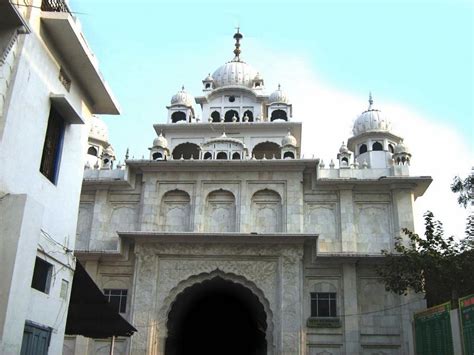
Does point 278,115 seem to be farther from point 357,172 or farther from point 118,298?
point 118,298

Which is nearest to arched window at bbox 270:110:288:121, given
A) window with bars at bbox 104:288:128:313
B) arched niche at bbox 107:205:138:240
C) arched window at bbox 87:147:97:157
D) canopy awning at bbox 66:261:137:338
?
arched window at bbox 87:147:97:157

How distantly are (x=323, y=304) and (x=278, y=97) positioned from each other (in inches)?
484

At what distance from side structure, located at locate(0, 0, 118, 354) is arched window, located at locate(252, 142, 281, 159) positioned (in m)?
15.1

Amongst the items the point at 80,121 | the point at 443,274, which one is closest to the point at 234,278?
the point at 443,274

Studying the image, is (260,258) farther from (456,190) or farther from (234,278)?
(456,190)

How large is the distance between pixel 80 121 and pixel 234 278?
433 inches

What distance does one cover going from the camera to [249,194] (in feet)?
71.3

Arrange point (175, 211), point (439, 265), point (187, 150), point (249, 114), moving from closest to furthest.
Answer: point (439, 265), point (175, 211), point (187, 150), point (249, 114)

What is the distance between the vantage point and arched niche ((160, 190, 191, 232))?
21.6 m

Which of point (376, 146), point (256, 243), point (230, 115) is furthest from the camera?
point (230, 115)

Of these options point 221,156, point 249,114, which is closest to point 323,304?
point 221,156

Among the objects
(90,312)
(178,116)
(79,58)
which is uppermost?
(178,116)

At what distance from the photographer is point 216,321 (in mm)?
26453

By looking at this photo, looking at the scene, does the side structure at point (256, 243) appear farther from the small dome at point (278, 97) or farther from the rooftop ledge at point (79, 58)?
the rooftop ledge at point (79, 58)
